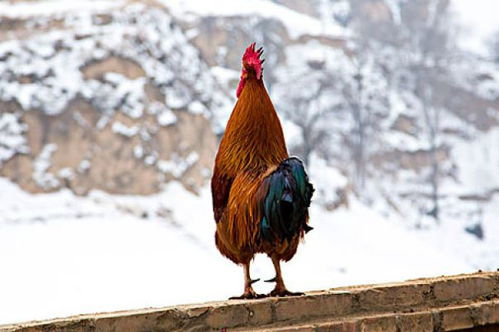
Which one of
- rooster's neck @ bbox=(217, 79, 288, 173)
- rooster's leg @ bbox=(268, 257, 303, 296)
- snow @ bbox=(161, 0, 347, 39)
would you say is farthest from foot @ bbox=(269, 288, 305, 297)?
snow @ bbox=(161, 0, 347, 39)

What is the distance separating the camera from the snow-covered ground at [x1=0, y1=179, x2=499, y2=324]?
7547 millimetres

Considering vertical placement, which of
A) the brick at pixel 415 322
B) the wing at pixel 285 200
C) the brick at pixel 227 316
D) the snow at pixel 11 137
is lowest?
the brick at pixel 415 322

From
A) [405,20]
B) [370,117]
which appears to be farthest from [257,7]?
[405,20]

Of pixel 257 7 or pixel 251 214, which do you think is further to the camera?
pixel 257 7

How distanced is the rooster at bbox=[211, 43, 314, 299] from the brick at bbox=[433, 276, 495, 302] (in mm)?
420

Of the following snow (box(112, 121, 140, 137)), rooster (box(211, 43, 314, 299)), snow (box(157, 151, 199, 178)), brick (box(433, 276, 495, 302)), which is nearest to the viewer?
rooster (box(211, 43, 314, 299))

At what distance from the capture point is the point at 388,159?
14438 mm

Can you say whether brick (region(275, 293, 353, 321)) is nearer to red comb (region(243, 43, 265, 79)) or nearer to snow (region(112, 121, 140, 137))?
red comb (region(243, 43, 265, 79))

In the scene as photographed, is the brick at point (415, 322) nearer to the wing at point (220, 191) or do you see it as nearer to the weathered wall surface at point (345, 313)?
the weathered wall surface at point (345, 313)

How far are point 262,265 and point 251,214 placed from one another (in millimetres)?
6143

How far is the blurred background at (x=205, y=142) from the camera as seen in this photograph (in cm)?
848

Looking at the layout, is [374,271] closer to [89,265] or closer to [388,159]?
[89,265]

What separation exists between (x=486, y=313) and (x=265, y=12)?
1315 centimetres

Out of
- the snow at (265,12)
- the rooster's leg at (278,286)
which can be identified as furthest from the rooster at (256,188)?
the snow at (265,12)
